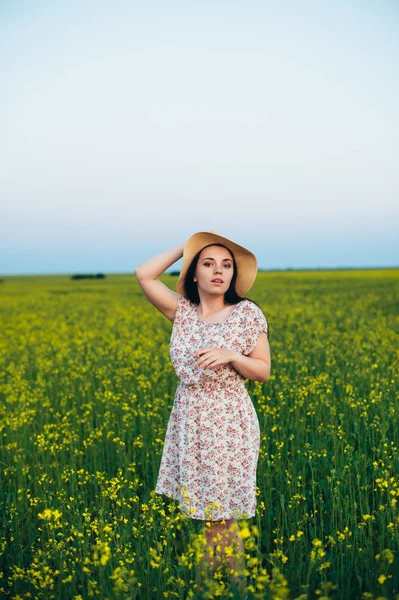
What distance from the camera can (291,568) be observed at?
3.52 meters

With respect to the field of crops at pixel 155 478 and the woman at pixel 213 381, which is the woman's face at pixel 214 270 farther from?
the field of crops at pixel 155 478

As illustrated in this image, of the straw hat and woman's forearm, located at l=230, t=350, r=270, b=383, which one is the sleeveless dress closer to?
woman's forearm, located at l=230, t=350, r=270, b=383

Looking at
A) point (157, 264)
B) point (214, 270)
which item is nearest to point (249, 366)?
point (214, 270)

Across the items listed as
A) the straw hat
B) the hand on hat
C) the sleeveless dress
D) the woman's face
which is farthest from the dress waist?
the straw hat

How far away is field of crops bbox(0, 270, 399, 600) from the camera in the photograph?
3264 mm

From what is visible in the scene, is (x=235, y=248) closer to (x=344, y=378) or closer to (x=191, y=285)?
(x=191, y=285)

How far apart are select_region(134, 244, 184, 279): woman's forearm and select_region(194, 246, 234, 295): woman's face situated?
19 cm

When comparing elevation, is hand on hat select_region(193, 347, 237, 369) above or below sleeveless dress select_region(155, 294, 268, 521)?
above

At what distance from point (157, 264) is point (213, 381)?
816 millimetres

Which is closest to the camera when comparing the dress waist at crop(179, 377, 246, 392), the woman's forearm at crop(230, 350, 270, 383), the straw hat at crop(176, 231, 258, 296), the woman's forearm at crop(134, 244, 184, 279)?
the woman's forearm at crop(230, 350, 270, 383)

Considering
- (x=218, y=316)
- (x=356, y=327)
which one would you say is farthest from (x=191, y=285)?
(x=356, y=327)

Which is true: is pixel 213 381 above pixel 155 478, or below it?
above

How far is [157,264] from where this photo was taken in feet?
12.5

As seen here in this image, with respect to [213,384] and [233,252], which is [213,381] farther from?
[233,252]
